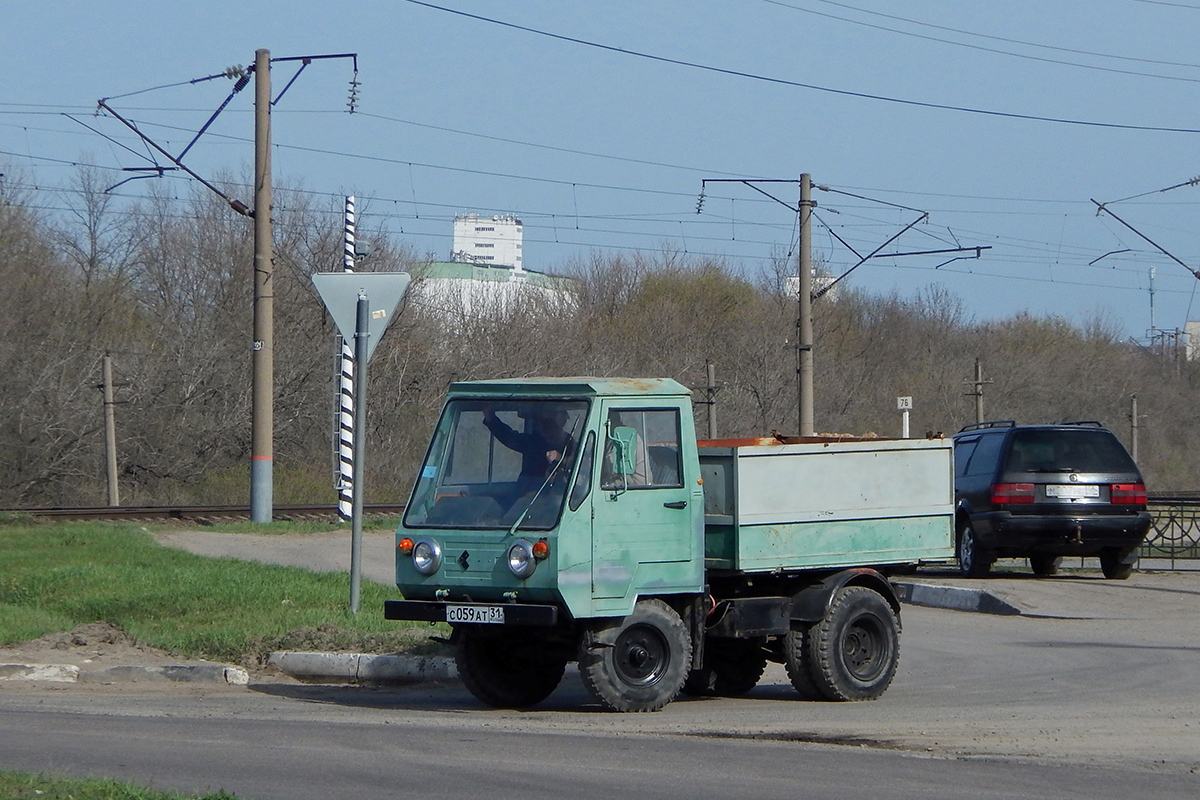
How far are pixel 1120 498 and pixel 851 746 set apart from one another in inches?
409

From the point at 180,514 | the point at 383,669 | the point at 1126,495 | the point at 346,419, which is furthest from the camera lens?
the point at 180,514

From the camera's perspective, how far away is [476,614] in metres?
8.47

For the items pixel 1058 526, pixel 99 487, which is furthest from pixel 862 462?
pixel 99 487

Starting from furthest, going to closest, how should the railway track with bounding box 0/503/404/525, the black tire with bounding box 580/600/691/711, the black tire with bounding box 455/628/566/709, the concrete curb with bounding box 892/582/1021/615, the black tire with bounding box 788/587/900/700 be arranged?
1. the railway track with bounding box 0/503/404/525
2. the concrete curb with bounding box 892/582/1021/615
3. the black tire with bounding box 788/587/900/700
4. the black tire with bounding box 455/628/566/709
5. the black tire with bounding box 580/600/691/711

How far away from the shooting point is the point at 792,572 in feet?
31.0

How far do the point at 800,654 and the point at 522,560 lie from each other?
2278 mm

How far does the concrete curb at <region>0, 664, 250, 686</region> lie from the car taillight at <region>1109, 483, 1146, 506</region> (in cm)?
1098

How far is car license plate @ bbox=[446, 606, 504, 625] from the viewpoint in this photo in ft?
27.5

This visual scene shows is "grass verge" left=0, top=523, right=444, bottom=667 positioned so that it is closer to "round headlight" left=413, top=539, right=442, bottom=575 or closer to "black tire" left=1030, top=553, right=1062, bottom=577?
"round headlight" left=413, top=539, right=442, bottom=575

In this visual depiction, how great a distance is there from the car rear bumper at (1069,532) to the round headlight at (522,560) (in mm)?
9871

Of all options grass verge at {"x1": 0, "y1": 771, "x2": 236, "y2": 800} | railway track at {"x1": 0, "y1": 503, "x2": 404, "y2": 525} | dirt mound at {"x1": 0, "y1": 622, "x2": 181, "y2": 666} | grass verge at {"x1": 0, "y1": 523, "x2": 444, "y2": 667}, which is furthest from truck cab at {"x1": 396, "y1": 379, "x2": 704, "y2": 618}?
railway track at {"x1": 0, "y1": 503, "x2": 404, "y2": 525}

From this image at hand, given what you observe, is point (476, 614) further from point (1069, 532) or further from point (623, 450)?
point (1069, 532)

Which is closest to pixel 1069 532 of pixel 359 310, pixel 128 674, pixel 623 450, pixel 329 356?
pixel 359 310

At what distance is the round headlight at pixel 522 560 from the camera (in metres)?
8.34
